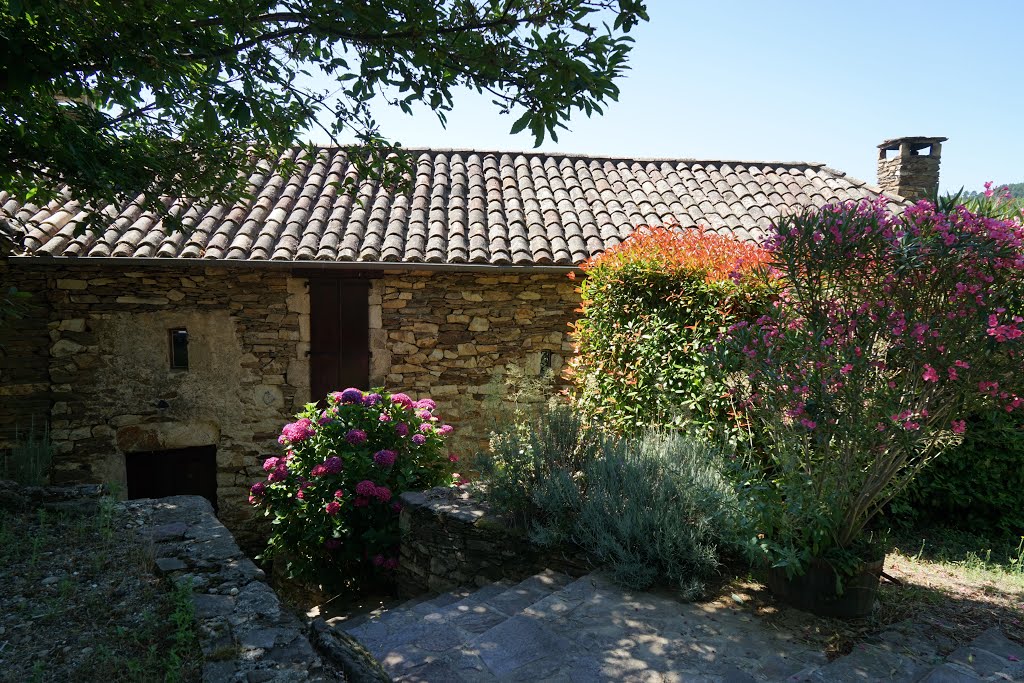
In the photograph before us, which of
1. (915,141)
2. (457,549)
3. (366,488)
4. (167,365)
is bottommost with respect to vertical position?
(457,549)

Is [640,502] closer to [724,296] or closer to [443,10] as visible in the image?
[724,296]

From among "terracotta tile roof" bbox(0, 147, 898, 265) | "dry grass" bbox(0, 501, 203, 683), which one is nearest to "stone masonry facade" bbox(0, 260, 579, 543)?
"terracotta tile roof" bbox(0, 147, 898, 265)

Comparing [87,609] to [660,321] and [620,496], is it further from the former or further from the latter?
[660,321]

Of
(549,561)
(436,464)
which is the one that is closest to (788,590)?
(549,561)

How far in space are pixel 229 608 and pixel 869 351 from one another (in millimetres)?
3378

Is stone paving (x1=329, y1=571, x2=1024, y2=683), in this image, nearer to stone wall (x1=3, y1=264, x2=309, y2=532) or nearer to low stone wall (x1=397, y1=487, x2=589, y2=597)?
low stone wall (x1=397, y1=487, x2=589, y2=597)

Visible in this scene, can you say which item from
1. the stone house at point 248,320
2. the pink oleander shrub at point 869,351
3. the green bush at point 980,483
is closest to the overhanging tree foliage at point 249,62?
the pink oleander shrub at point 869,351

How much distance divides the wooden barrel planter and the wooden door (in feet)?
16.0

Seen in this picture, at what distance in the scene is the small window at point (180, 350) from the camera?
6.93 m

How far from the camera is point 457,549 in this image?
15.4ft

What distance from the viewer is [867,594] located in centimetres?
344

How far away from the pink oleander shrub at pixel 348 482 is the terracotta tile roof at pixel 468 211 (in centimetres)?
180

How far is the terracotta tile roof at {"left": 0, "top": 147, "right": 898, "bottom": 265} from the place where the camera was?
6641mm

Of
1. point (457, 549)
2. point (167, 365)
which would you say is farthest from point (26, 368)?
point (457, 549)
